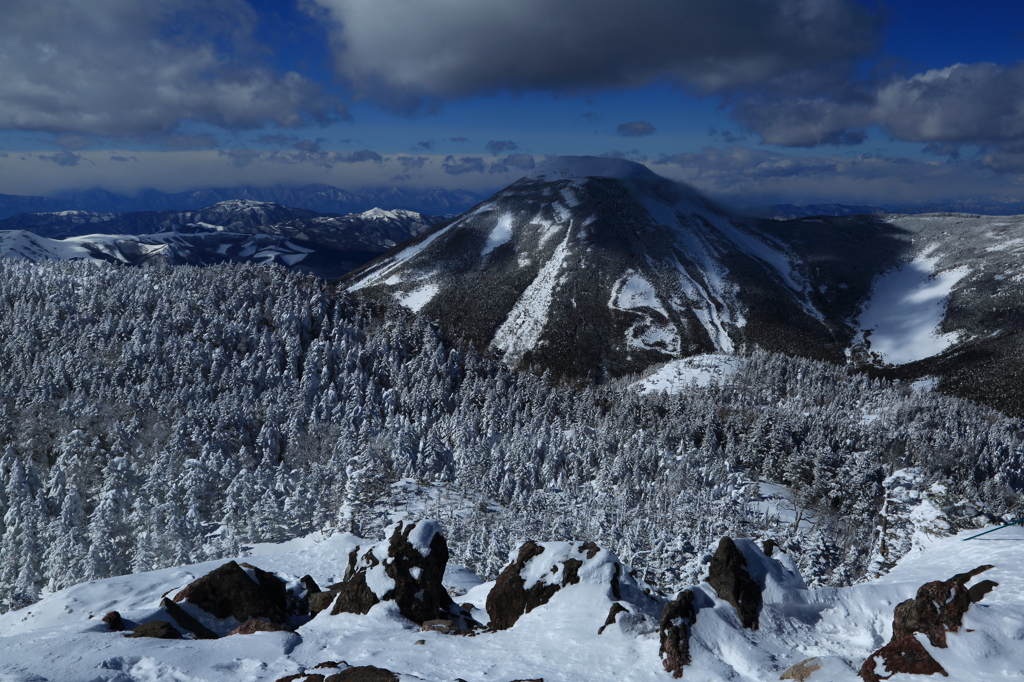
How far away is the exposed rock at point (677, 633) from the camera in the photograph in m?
26.1

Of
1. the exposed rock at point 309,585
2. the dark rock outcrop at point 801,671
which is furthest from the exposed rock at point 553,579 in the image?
the exposed rock at point 309,585

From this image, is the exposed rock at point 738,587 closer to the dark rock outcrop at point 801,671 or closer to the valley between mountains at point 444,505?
the valley between mountains at point 444,505

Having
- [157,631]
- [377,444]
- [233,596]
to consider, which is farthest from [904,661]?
[377,444]

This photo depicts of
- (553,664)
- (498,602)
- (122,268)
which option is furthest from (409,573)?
(122,268)

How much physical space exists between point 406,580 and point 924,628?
Answer: 29746 millimetres

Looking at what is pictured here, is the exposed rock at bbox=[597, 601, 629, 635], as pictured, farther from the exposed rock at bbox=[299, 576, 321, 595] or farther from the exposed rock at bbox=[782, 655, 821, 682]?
the exposed rock at bbox=[299, 576, 321, 595]

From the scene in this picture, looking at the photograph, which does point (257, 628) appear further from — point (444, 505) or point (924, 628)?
point (444, 505)

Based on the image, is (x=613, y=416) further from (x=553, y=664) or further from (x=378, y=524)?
(x=553, y=664)

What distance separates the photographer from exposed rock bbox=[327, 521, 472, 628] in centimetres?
3572

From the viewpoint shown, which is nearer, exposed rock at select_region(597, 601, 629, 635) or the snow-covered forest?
exposed rock at select_region(597, 601, 629, 635)

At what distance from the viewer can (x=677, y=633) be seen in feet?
88.1

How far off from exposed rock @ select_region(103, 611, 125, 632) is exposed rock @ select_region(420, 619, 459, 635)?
1927 centimetres

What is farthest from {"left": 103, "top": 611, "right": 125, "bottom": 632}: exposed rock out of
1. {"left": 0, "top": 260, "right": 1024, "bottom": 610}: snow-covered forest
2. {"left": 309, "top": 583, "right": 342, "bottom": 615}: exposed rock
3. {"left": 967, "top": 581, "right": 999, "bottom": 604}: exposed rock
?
{"left": 967, "top": 581, "right": 999, "bottom": 604}: exposed rock

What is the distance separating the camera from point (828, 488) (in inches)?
4333
